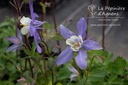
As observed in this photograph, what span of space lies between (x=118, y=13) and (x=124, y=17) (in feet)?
0.11

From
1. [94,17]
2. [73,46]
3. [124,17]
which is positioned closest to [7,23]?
[94,17]

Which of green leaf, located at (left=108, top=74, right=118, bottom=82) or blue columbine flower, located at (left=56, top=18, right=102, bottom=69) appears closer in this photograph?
blue columbine flower, located at (left=56, top=18, right=102, bottom=69)

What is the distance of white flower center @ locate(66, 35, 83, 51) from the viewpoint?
1.98 ft

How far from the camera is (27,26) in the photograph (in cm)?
63

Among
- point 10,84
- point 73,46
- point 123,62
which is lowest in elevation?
point 10,84

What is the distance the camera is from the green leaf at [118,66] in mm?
831

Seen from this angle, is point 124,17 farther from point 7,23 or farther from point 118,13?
point 7,23

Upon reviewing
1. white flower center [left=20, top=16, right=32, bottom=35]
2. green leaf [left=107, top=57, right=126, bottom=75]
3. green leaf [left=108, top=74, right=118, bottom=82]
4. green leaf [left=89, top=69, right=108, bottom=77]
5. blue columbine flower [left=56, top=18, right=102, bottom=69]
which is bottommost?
green leaf [left=108, top=74, right=118, bottom=82]

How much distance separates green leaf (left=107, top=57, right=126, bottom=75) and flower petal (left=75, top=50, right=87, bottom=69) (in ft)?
0.87

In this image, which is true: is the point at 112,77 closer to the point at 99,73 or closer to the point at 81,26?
the point at 99,73

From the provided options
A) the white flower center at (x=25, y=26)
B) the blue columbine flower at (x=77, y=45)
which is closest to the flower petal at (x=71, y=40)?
the blue columbine flower at (x=77, y=45)

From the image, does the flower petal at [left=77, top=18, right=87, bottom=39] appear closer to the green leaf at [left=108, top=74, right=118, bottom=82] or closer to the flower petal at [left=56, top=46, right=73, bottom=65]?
the flower petal at [left=56, top=46, right=73, bottom=65]

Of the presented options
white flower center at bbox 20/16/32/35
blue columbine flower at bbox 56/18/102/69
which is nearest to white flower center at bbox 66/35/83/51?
blue columbine flower at bbox 56/18/102/69

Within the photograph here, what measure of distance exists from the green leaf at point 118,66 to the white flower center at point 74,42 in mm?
258
